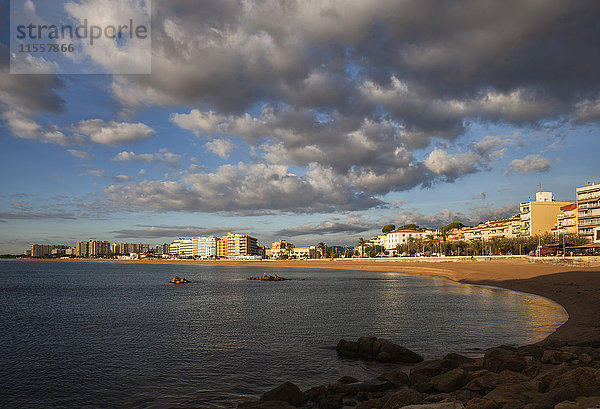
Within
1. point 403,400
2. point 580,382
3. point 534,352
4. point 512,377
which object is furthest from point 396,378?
point 580,382

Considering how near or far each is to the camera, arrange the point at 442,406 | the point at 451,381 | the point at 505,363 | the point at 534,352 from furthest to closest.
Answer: the point at 534,352
the point at 505,363
the point at 451,381
the point at 442,406

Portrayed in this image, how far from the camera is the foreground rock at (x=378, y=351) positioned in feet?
59.5

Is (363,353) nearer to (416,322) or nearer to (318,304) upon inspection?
(416,322)

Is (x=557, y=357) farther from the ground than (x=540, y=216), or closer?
closer

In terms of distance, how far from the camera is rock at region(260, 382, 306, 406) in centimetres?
1313

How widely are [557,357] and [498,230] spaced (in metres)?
168

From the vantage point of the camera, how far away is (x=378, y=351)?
1878 cm

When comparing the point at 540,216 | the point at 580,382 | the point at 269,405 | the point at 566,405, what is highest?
the point at 540,216

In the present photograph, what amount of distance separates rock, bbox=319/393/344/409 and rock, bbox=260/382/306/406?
A: 71 cm

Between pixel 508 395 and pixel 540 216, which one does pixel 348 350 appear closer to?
pixel 508 395

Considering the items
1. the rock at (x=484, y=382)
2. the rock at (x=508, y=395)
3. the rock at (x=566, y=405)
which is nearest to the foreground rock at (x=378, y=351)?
the rock at (x=484, y=382)

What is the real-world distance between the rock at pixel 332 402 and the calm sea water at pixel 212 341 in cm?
269

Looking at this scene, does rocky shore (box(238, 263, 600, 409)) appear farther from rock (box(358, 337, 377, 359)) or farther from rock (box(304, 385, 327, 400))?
rock (box(358, 337, 377, 359))

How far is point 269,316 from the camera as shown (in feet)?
111
